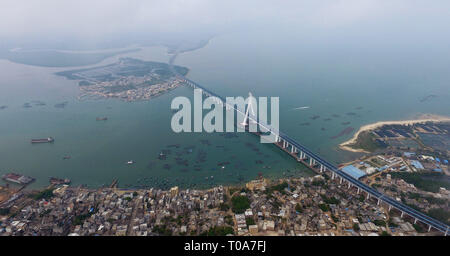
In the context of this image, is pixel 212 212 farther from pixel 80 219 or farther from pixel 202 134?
pixel 202 134

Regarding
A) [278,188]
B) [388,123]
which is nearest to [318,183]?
[278,188]

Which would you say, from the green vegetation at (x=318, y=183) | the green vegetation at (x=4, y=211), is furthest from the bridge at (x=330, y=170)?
the green vegetation at (x=4, y=211)

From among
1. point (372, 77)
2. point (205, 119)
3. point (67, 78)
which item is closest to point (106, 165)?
point (205, 119)

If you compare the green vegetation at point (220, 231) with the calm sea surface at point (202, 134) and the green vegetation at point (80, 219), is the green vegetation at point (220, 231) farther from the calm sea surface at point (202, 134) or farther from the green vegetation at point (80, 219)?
the green vegetation at point (80, 219)

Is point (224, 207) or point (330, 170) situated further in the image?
point (330, 170)

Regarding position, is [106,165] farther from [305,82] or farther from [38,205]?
[305,82]

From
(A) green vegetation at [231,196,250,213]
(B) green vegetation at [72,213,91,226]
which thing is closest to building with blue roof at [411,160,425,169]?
(A) green vegetation at [231,196,250,213]

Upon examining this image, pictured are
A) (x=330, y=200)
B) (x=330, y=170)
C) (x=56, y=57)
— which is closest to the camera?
(x=330, y=200)
